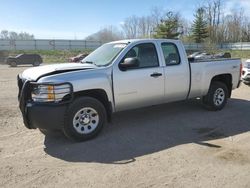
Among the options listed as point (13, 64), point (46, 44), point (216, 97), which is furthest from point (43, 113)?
point (46, 44)

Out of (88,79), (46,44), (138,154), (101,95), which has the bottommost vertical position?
(138,154)

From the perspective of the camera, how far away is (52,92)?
5.47m

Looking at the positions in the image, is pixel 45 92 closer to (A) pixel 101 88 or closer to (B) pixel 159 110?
(A) pixel 101 88

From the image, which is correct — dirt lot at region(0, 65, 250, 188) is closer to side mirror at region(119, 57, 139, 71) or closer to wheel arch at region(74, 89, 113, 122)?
wheel arch at region(74, 89, 113, 122)

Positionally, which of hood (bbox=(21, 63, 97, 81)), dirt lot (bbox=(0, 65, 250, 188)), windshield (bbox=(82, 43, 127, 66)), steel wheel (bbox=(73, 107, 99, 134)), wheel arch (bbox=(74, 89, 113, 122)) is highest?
windshield (bbox=(82, 43, 127, 66))

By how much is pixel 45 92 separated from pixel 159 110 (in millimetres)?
3554

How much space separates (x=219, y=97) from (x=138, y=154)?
3.98m

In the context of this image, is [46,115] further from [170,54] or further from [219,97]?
[219,97]

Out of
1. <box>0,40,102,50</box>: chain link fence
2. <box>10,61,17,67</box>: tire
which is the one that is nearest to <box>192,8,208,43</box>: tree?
<box>0,40,102,50</box>: chain link fence

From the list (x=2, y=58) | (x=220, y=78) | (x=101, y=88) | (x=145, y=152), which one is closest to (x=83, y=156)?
(x=145, y=152)

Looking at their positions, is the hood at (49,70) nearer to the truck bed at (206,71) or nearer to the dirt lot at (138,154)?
the dirt lot at (138,154)

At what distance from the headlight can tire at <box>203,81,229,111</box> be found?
3957 mm

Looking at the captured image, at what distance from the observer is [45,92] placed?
5.50 metres

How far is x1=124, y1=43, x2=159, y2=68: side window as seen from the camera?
6.68m
